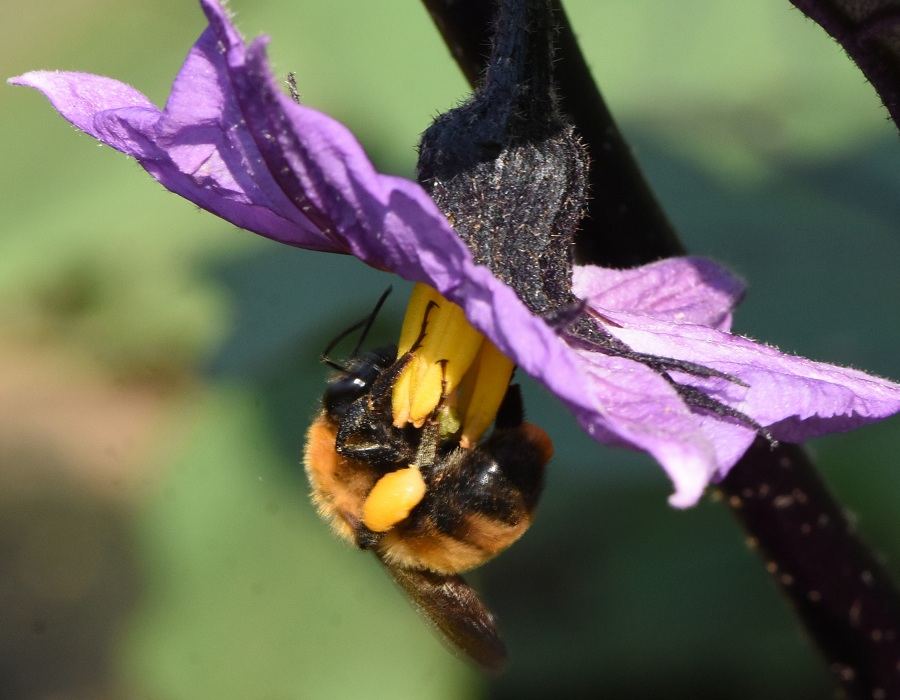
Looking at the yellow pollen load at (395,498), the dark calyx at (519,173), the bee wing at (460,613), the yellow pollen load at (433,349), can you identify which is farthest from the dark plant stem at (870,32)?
the bee wing at (460,613)

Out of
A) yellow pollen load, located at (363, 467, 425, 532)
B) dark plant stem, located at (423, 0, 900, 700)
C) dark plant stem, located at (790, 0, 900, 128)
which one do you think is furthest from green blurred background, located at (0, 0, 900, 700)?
dark plant stem, located at (790, 0, 900, 128)

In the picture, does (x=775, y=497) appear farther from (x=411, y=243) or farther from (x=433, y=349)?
(x=411, y=243)

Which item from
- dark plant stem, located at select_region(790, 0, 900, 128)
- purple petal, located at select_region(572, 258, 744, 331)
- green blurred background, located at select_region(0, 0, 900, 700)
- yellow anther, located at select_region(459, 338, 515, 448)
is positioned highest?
dark plant stem, located at select_region(790, 0, 900, 128)

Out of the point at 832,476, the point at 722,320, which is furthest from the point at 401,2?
the point at 722,320

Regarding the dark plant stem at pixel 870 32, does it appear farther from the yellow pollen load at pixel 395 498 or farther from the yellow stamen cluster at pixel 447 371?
the yellow pollen load at pixel 395 498

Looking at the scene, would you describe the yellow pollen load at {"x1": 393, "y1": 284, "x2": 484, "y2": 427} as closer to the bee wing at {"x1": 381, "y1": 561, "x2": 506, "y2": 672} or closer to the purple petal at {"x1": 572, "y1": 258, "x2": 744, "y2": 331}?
the purple petal at {"x1": 572, "y1": 258, "x2": 744, "y2": 331}

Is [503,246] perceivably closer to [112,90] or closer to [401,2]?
[112,90]
